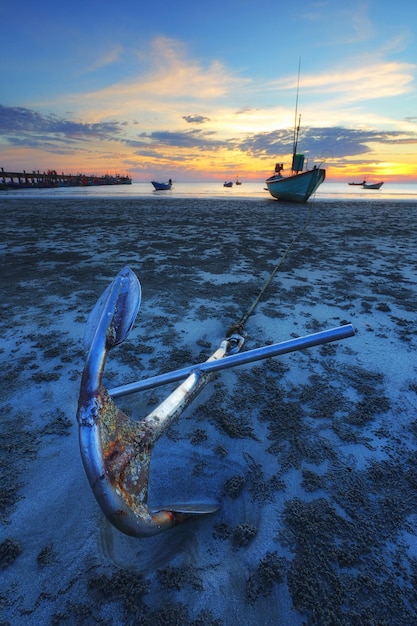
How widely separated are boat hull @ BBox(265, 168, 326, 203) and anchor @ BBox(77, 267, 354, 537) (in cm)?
1908

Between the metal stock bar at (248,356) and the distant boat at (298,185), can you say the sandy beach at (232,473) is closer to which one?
the metal stock bar at (248,356)

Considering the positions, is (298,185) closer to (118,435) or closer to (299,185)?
(299,185)

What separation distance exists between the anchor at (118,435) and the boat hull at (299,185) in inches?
751

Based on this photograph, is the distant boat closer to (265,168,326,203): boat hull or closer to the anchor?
(265,168,326,203): boat hull

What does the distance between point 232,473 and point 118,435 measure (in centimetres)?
94

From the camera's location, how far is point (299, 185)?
62.5ft

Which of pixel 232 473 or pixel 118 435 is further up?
pixel 118 435

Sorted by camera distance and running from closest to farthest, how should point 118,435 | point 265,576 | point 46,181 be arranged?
1. point 118,435
2. point 265,576
3. point 46,181

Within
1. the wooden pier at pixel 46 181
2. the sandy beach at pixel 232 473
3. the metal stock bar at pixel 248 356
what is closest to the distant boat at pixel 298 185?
the sandy beach at pixel 232 473

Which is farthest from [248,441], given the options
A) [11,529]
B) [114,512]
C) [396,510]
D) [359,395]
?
[11,529]

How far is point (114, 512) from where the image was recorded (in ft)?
3.28

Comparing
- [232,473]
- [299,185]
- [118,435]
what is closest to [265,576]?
[232,473]

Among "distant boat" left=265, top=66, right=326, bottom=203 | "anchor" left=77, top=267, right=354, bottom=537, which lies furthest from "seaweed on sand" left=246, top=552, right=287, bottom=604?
"distant boat" left=265, top=66, right=326, bottom=203

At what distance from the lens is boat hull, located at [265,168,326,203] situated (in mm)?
18219
